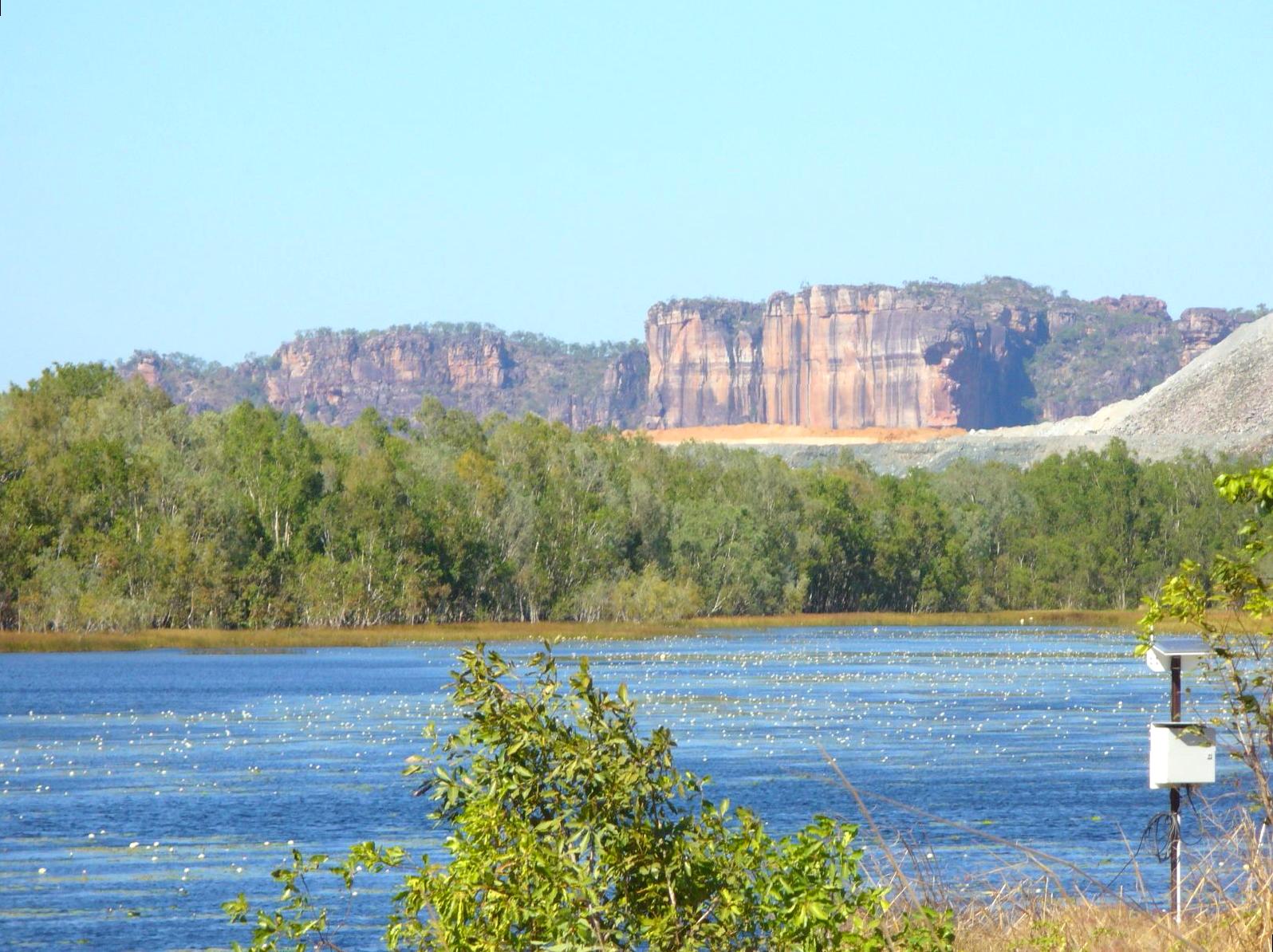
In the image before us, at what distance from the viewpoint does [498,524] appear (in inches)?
3957

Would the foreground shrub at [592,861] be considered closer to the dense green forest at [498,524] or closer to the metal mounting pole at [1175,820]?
the metal mounting pole at [1175,820]

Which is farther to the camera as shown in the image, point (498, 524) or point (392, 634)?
point (498, 524)

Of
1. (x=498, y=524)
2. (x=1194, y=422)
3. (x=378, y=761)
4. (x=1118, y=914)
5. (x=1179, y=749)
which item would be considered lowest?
(x=378, y=761)

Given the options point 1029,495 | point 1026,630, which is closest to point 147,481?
point 1026,630

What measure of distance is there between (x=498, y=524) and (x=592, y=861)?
89846 millimetres

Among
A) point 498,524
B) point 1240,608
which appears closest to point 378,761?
point 1240,608

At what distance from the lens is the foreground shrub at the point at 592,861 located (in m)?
10.5

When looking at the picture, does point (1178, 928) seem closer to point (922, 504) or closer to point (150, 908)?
point (150, 908)

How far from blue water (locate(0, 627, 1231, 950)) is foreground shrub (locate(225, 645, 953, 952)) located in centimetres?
291

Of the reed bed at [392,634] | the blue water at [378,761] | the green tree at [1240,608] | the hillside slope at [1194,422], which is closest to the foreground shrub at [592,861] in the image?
the green tree at [1240,608]

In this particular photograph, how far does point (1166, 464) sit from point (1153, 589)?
9597 millimetres

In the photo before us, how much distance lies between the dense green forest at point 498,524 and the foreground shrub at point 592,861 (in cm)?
7365

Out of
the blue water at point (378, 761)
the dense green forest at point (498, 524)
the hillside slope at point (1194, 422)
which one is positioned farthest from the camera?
the hillside slope at point (1194, 422)

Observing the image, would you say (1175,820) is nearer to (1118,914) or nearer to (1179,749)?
(1179,749)
